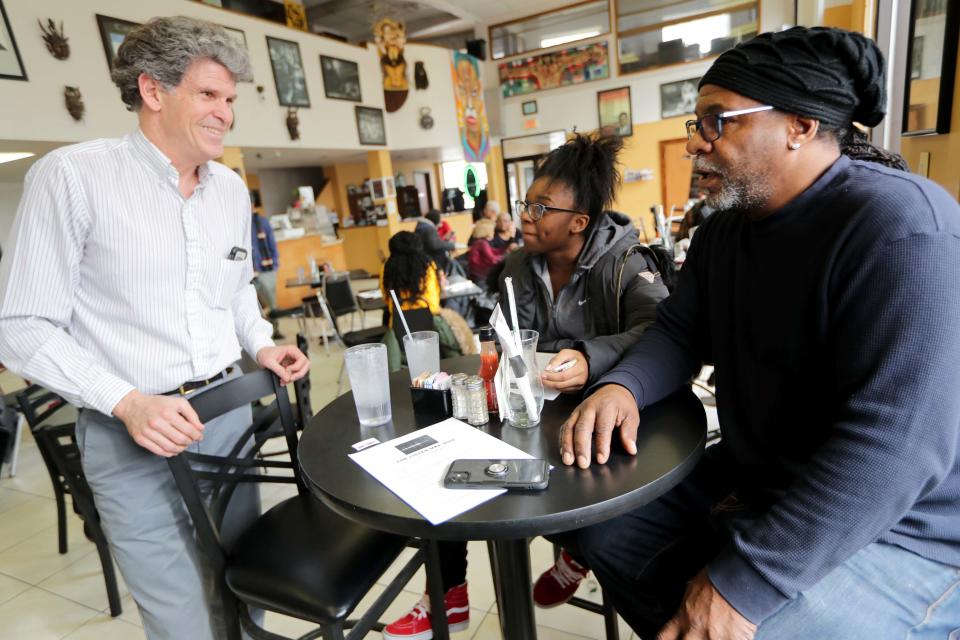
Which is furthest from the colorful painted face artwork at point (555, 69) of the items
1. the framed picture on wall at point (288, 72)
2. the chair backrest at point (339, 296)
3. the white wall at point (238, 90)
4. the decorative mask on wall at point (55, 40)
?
the decorative mask on wall at point (55, 40)

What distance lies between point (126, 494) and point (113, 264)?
552 mm

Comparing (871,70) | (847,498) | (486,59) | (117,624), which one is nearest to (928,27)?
(871,70)

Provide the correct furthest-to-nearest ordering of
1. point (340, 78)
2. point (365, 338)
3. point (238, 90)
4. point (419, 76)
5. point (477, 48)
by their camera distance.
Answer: point (477, 48), point (419, 76), point (340, 78), point (238, 90), point (365, 338)

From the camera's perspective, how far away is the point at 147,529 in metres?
1.29

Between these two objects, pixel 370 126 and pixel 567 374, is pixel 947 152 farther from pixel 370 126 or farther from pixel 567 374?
pixel 370 126

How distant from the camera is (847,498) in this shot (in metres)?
0.78

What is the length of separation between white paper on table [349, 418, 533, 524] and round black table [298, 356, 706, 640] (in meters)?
0.02

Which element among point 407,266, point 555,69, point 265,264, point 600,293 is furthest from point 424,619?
point 555,69

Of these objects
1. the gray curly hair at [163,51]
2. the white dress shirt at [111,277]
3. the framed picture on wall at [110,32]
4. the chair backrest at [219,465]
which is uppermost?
the framed picture on wall at [110,32]

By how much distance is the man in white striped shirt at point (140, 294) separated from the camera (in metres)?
1.15

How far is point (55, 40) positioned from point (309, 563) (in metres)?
6.41

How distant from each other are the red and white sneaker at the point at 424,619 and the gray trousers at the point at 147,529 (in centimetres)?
48

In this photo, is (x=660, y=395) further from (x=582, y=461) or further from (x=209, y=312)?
(x=209, y=312)

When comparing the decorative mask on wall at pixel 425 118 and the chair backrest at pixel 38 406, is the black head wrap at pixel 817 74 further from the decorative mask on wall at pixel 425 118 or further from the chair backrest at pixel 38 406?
the decorative mask on wall at pixel 425 118
